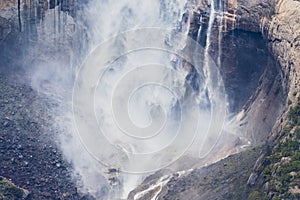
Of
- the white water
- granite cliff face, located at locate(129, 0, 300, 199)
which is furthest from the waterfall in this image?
granite cliff face, located at locate(129, 0, 300, 199)

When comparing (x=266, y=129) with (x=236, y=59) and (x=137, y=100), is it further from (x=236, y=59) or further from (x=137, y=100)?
(x=137, y=100)

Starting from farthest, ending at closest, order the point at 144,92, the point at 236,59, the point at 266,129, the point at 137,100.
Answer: the point at 137,100 → the point at 144,92 → the point at 236,59 → the point at 266,129

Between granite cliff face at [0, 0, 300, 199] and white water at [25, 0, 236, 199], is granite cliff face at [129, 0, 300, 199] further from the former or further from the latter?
white water at [25, 0, 236, 199]

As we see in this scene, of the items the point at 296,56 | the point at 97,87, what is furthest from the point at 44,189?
the point at 296,56

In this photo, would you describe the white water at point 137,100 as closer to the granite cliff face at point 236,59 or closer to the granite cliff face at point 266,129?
the granite cliff face at point 236,59

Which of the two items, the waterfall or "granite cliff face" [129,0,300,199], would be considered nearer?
"granite cliff face" [129,0,300,199]

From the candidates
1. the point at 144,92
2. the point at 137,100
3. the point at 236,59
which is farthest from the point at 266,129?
the point at 137,100

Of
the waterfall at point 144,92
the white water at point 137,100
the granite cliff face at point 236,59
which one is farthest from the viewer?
the waterfall at point 144,92

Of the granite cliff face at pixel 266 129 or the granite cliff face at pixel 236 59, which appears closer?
the granite cliff face at pixel 266 129

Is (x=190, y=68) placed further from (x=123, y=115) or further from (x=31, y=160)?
(x=31, y=160)

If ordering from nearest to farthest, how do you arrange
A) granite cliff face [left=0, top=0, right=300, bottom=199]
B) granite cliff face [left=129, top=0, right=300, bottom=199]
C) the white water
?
granite cliff face [left=129, top=0, right=300, bottom=199]
granite cliff face [left=0, top=0, right=300, bottom=199]
the white water

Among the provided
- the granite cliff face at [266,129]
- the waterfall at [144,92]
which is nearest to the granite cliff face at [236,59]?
the granite cliff face at [266,129]
